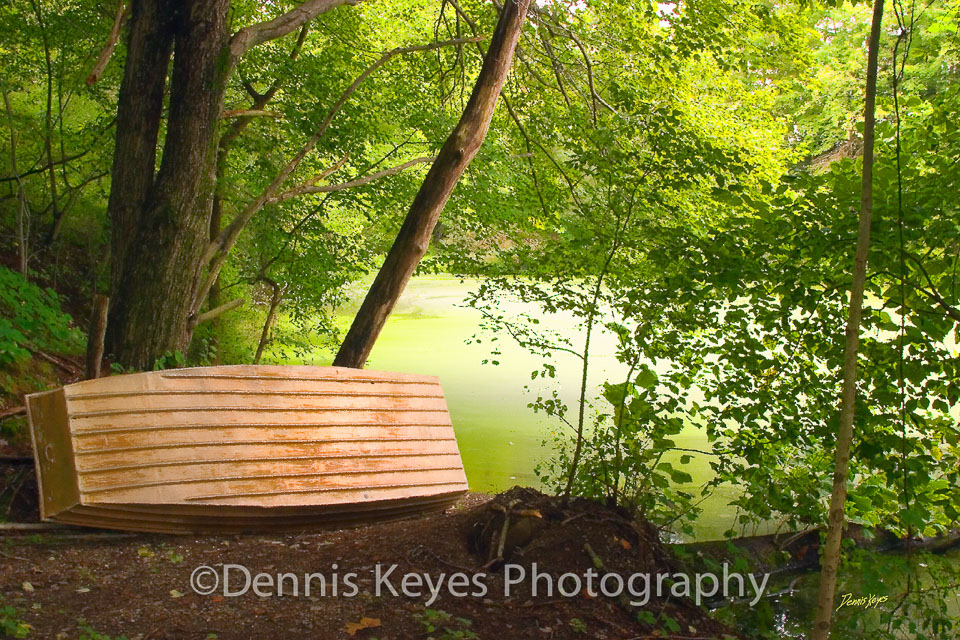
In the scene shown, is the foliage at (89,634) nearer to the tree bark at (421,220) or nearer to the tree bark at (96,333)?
the tree bark at (96,333)

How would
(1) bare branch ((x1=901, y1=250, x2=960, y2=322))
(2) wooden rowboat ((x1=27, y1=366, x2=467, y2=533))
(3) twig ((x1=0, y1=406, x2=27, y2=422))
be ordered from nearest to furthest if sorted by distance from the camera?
(1) bare branch ((x1=901, y1=250, x2=960, y2=322)) < (2) wooden rowboat ((x1=27, y1=366, x2=467, y2=533)) < (3) twig ((x1=0, y1=406, x2=27, y2=422))

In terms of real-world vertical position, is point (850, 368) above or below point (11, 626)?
above

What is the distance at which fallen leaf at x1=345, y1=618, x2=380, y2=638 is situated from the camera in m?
2.65

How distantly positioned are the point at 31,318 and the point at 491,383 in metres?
6.01

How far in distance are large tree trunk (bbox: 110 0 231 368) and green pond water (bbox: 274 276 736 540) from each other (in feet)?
6.13

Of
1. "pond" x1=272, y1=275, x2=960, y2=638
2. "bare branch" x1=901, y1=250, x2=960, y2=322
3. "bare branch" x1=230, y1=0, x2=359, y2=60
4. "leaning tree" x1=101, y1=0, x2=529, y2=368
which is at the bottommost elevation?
"pond" x1=272, y1=275, x2=960, y2=638

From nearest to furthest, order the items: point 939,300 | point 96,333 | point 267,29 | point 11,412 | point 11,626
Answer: point 11,626 < point 939,300 < point 96,333 < point 11,412 < point 267,29

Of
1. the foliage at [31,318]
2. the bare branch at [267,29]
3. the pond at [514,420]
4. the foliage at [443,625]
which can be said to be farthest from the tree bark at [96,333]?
the pond at [514,420]

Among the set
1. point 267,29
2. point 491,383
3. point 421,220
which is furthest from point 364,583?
point 491,383

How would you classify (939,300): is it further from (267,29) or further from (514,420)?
(514,420)

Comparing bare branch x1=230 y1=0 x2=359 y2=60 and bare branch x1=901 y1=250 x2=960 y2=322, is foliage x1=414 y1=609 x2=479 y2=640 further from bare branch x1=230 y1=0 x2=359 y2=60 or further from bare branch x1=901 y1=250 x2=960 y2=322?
bare branch x1=230 y1=0 x2=359 y2=60

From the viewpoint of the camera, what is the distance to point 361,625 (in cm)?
268

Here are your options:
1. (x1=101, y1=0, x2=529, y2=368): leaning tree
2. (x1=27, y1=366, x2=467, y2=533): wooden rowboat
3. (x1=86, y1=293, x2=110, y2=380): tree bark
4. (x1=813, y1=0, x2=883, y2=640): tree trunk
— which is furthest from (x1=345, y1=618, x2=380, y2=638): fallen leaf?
(x1=101, y1=0, x2=529, y2=368): leaning tree

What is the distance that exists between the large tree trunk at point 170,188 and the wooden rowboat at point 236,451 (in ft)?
2.71
